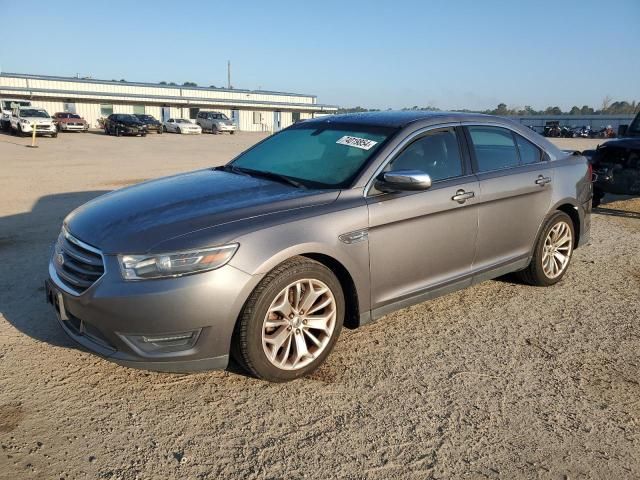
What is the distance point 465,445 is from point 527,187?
2.65 m

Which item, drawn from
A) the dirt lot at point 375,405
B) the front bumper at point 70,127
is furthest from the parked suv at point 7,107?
the dirt lot at point 375,405

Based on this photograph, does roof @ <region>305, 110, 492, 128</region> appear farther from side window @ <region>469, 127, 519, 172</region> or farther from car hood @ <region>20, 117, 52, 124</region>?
car hood @ <region>20, 117, 52, 124</region>

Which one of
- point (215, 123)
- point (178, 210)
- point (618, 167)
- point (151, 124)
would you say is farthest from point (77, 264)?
point (215, 123)

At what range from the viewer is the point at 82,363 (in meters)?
3.40

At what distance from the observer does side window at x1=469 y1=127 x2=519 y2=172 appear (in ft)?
14.1

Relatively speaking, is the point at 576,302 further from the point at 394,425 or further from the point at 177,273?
the point at 177,273

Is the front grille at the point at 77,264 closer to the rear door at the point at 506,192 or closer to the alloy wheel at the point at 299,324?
the alloy wheel at the point at 299,324

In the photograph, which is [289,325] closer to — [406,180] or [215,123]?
[406,180]

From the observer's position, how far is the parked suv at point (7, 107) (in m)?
33.7

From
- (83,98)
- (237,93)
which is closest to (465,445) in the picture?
(83,98)

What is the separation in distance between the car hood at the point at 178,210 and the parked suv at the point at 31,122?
3119cm

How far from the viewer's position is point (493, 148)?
14.7 ft

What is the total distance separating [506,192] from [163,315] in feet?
9.72

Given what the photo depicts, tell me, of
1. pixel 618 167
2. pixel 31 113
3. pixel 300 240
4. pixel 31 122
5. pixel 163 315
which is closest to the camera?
pixel 163 315
